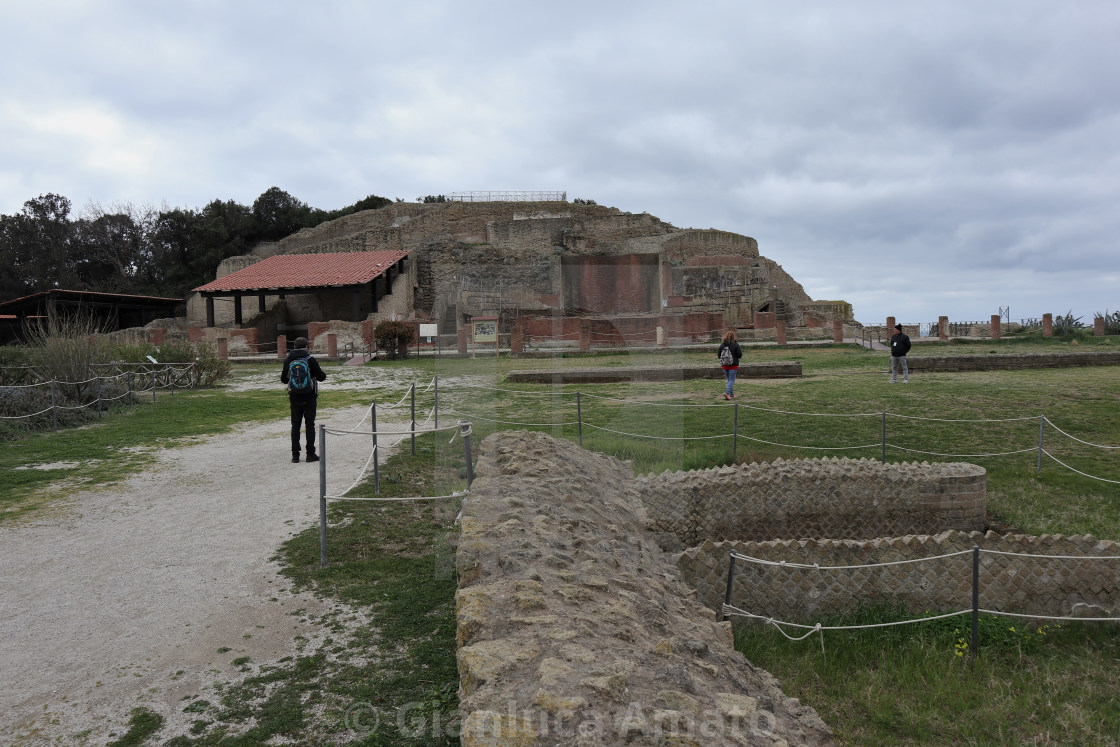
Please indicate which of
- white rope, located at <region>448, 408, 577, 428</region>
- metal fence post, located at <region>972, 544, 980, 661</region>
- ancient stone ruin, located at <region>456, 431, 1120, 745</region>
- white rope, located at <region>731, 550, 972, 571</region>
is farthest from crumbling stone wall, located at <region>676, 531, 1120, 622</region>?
white rope, located at <region>448, 408, 577, 428</region>

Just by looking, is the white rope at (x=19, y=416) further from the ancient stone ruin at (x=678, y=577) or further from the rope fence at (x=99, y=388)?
the ancient stone ruin at (x=678, y=577)

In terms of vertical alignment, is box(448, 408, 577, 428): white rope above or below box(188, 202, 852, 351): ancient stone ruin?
below

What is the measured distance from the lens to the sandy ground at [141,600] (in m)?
3.11

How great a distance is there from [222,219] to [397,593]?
1946 inches

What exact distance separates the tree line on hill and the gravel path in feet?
145

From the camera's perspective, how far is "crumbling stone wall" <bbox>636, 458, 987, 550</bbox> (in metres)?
6.40

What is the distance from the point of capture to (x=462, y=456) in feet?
18.1

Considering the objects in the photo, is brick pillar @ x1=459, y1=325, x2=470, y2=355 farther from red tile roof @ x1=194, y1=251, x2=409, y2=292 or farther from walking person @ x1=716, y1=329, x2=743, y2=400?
red tile roof @ x1=194, y1=251, x2=409, y2=292

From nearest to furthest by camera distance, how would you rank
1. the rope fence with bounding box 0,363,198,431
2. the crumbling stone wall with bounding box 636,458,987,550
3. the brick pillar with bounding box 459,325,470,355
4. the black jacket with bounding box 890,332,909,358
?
1. the crumbling stone wall with bounding box 636,458,987,550
2. the brick pillar with bounding box 459,325,470,355
3. the rope fence with bounding box 0,363,198,431
4. the black jacket with bounding box 890,332,909,358

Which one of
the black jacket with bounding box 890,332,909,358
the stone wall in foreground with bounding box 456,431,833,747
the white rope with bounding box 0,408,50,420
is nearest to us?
the stone wall in foreground with bounding box 456,431,833,747

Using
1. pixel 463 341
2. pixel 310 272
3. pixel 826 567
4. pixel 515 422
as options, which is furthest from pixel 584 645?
pixel 310 272

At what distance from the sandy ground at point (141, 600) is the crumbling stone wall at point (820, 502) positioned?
355 cm

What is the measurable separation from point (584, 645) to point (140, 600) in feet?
10.7

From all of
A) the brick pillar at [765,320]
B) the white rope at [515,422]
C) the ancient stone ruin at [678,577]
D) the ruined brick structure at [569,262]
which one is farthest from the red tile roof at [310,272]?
the ancient stone ruin at [678,577]
